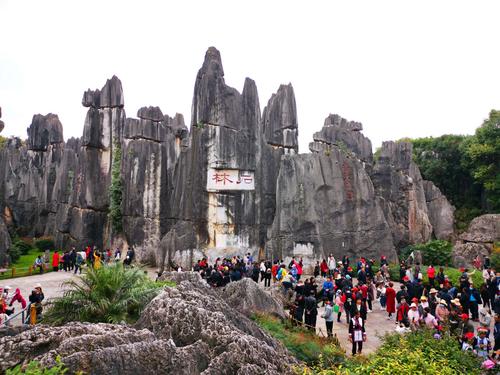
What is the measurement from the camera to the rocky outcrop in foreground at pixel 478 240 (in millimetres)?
24547

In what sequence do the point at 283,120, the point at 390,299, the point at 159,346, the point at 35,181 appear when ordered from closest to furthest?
the point at 159,346 < the point at 390,299 < the point at 283,120 < the point at 35,181

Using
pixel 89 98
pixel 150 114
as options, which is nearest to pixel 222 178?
pixel 150 114

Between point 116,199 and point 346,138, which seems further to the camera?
point 346,138

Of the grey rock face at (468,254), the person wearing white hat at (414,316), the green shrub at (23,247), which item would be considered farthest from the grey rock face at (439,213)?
the green shrub at (23,247)

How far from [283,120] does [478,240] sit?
15.1 metres

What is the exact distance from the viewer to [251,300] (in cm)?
1218

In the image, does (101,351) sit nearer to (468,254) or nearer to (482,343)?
(482,343)

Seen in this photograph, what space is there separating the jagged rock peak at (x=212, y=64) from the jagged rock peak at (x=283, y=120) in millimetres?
5641

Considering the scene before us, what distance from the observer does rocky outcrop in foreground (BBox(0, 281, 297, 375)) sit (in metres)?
5.16

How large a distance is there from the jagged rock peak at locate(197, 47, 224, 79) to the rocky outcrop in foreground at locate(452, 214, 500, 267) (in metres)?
17.5

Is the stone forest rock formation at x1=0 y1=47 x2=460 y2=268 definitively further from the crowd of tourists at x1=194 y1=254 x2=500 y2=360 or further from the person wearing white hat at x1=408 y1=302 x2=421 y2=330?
the person wearing white hat at x1=408 y1=302 x2=421 y2=330

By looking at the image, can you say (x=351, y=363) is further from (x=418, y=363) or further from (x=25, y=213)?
(x=25, y=213)

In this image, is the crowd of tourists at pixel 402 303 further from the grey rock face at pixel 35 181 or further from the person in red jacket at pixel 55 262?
the grey rock face at pixel 35 181

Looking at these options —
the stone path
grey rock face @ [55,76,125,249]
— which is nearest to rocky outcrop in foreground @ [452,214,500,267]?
the stone path
